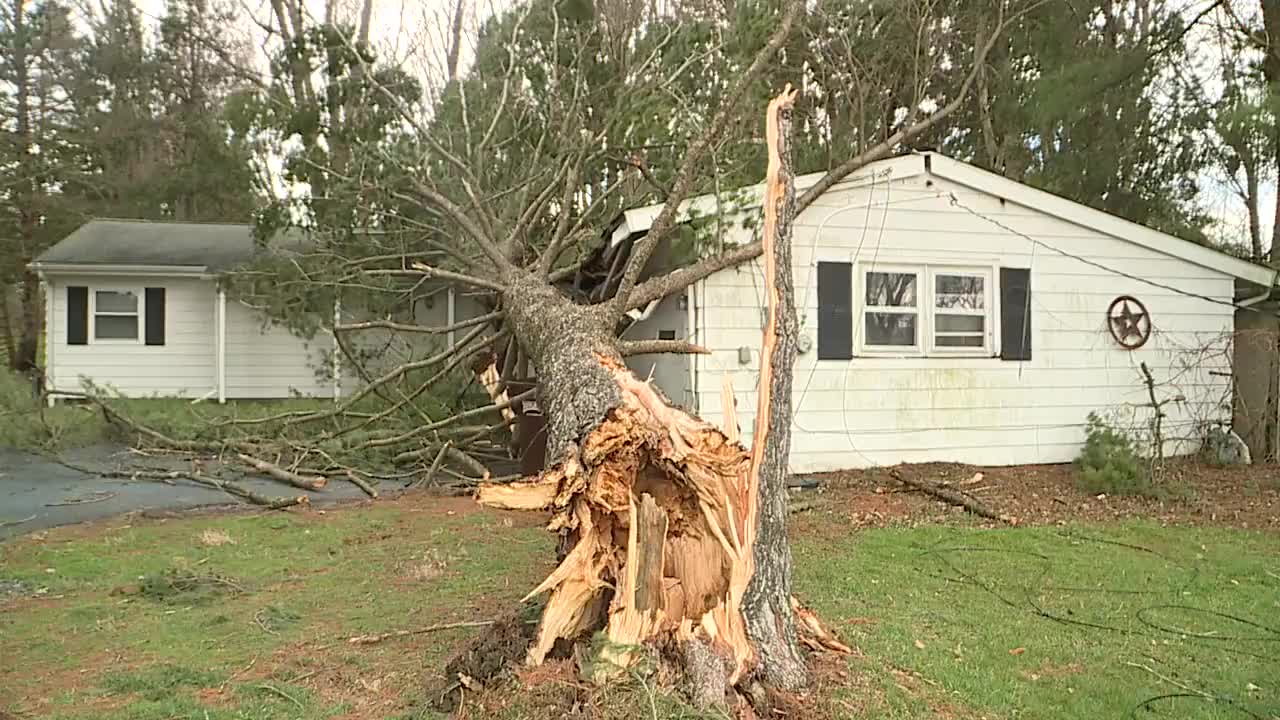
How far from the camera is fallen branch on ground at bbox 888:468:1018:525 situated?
795 centimetres

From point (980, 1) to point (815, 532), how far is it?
873 cm

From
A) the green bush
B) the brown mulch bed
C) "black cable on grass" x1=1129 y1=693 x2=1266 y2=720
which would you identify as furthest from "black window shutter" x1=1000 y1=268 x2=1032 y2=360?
"black cable on grass" x1=1129 y1=693 x2=1266 y2=720

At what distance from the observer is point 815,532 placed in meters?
7.42

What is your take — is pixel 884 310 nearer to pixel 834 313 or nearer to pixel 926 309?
pixel 926 309

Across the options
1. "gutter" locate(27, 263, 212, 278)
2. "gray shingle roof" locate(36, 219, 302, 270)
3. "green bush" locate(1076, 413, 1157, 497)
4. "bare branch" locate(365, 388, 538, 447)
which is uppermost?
"gray shingle roof" locate(36, 219, 302, 270)

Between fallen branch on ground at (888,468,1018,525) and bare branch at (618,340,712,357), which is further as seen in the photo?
fallen branch on ground at (888,468,1018,525)

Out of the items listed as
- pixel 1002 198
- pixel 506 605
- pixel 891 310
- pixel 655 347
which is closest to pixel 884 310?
pixel 891 310

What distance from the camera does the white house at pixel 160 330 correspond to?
52.9ft

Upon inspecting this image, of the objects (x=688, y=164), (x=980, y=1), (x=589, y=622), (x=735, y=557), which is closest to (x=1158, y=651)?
(x=735, y=557)

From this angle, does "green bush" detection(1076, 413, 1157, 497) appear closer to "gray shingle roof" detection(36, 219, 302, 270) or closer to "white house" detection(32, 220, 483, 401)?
"white house" detection(32, 220, 483, 401)

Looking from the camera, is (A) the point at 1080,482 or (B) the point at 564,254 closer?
(A) the point at 1080,482

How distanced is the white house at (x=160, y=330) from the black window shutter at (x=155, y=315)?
0.02m

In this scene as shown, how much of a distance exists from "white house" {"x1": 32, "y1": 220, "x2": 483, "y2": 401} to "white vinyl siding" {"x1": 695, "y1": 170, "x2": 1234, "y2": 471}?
8188 mm

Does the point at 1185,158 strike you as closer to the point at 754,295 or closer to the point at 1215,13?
the point at 1215,13
